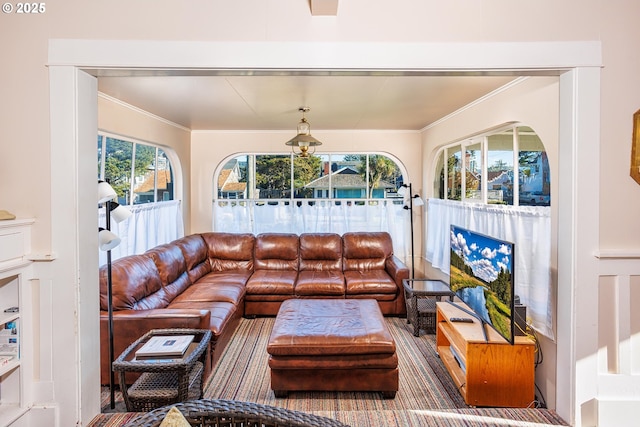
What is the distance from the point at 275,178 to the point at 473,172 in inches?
115

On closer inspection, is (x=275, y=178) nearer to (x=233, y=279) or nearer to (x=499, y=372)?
(x=233, y=279)

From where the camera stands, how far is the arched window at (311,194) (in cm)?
559

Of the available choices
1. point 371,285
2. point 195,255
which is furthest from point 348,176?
point 195,255

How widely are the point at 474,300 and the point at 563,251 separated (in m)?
1.06

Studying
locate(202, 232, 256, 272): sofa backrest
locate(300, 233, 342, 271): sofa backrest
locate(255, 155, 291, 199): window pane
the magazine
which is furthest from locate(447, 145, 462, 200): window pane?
the magazine

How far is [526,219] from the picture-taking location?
2.84 meters

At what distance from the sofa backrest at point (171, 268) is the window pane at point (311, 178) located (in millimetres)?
2086

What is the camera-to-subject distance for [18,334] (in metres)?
1.76

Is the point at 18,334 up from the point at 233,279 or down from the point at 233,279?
up

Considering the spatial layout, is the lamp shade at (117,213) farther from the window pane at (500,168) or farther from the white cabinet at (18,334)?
the window pane at (500,168)

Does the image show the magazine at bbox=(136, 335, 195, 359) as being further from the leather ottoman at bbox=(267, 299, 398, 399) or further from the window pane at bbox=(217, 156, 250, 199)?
the window pane at bbox=(217, 156, 250, 199)

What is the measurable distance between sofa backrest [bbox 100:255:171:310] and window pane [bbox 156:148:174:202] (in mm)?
1428

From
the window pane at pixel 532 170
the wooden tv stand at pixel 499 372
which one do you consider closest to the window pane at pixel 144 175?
the wooden tv stand at pixel 499 372

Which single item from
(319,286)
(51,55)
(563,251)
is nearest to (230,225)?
(319,286)
